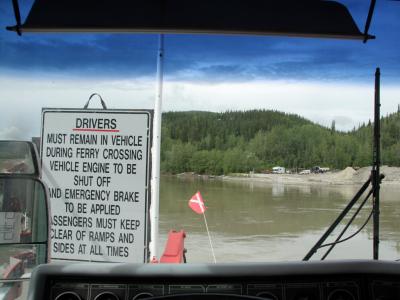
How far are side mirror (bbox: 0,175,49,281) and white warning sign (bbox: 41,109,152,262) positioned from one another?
0.29 meters

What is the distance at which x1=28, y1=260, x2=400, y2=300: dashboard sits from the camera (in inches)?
73.5

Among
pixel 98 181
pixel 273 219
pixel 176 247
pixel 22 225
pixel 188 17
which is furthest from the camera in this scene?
pixel 98 181

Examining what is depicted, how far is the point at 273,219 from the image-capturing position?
7.02ft

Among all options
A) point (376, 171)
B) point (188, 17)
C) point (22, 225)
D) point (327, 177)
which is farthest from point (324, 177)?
point (22, 225)

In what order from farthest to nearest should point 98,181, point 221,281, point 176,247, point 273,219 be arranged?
point 98,181
point 176,247
point 273,219
point 221,281

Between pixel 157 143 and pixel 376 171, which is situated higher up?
pixel 157 143

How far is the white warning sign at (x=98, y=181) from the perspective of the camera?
8.22ft

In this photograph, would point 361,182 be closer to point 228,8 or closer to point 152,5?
point 228,8

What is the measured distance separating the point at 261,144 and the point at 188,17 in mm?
664

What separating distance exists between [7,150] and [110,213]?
1.04m

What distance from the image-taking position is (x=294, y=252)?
7.04ft

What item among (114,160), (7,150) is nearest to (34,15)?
(7,150)

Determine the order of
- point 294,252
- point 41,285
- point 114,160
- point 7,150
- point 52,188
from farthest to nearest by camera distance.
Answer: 1. point 114,160
2. point 52,188
3. point 294,252
4. point 7,150
5. point 41,285

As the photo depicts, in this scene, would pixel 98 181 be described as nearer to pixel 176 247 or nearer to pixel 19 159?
pixel 176 247
